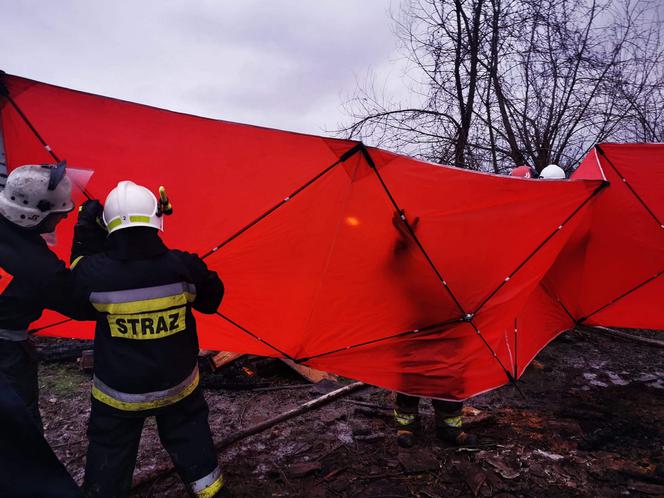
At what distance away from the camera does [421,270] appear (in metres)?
3.25

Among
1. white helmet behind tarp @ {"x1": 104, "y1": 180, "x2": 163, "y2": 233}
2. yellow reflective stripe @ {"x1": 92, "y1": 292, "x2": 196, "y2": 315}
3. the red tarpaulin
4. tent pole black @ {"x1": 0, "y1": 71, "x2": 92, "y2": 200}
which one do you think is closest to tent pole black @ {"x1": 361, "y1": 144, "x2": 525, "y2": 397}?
the red tarpaulin

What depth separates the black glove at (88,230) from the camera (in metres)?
2.43

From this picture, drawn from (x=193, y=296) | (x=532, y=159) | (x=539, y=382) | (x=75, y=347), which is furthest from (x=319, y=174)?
(x=532, y=159)

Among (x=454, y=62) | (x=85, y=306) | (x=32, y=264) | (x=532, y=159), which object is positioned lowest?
(x=85, y=306)

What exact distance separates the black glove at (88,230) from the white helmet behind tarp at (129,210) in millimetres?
175

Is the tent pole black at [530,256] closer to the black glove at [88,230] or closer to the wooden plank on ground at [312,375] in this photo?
the wooden plank on ground at [312,375]

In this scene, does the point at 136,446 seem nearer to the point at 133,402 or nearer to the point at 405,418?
the point at 133,402

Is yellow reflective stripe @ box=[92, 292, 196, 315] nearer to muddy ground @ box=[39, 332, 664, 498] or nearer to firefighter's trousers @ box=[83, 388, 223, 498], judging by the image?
firefighter's trousers @ box=[83, 388, 223, 498]

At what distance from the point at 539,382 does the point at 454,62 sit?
6949 millimetres

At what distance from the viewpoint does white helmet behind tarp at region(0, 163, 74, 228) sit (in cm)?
235

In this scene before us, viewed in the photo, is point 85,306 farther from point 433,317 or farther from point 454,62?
point 454,62

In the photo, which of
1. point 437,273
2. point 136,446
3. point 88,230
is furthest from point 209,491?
point 437,273

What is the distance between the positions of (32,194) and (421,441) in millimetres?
3760

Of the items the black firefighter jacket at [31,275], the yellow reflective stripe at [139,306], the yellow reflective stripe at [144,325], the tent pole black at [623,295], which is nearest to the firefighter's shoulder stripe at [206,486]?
the yellow reflective stripe at [144,325]
